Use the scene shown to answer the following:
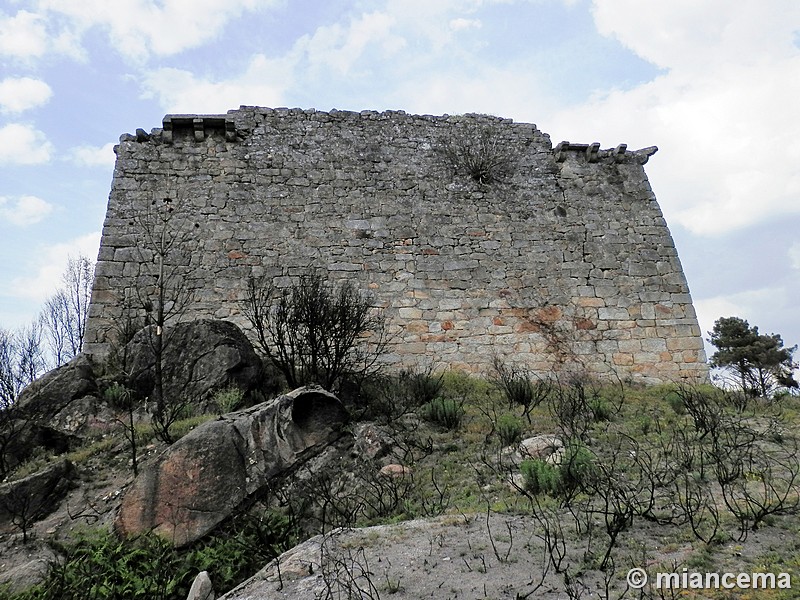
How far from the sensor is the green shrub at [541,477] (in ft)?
15.7

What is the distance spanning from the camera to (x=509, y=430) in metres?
6.50

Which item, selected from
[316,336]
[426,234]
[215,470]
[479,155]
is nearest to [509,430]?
[316,336]

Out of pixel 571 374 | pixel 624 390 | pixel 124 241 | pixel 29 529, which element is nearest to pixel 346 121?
pixel 124 241

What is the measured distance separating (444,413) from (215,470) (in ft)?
10.9

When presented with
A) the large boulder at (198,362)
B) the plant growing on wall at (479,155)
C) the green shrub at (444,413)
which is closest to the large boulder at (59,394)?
the large boulder at (198,362)

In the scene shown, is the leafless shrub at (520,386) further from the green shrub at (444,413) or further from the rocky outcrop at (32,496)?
the rocky outcrop at (32,496)

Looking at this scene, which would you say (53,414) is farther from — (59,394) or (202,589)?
(202,589)

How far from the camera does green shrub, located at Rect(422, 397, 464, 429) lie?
7.31 m

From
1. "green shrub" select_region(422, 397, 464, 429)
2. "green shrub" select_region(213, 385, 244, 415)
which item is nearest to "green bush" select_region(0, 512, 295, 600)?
"green shrub" select_region(213, 385, 244, 415)

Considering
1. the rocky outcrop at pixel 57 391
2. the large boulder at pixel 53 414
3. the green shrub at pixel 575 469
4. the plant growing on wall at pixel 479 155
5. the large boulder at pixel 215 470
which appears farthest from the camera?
the plant growing on wall at pixel 479 155

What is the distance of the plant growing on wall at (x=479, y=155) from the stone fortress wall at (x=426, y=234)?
0.15 feet

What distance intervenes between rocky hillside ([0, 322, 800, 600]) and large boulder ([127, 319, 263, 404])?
32 mm

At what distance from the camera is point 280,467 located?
5.60m

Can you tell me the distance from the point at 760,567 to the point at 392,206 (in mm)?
8983
